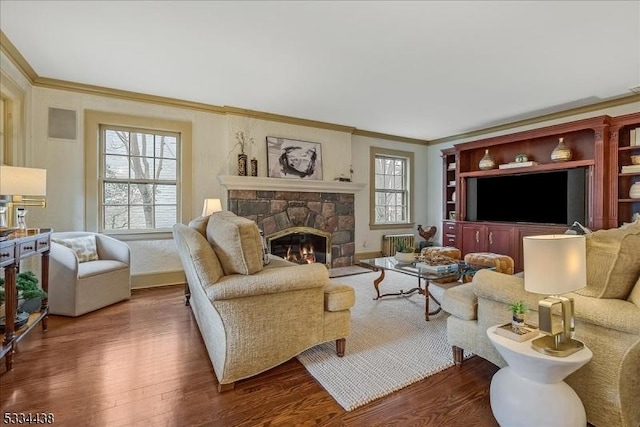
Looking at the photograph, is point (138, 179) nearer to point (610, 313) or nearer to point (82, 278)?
point (82, 278)

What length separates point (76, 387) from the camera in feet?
5.91

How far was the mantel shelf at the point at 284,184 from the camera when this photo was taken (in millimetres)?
4324

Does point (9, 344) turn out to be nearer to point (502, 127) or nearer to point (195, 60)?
point (195, 60)

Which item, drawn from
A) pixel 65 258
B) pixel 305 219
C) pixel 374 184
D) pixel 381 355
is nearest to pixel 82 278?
pixel 65 258

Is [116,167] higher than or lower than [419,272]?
higher

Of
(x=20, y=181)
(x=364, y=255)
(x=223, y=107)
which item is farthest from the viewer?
(x=364, y=255)

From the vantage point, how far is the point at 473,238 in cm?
534

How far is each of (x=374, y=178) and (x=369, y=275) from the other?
7.00ft

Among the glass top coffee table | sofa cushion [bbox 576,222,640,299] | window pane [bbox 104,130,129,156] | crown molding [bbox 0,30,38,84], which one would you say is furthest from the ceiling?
the glass top coffee table

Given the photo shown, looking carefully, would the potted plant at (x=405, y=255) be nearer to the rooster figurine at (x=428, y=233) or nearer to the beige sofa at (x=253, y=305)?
the beige sofa at (x=253, y=305)

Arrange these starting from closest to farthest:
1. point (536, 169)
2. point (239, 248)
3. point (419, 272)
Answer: point (239, 248) → point (419, 272) → point (536, 169)

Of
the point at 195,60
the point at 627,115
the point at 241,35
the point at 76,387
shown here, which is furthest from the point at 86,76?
the point at 627,115

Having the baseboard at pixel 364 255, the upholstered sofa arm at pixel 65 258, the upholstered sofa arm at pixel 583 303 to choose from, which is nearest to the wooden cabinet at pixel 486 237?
the baseboard at pixel 364 255

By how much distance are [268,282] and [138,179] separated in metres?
3.16
